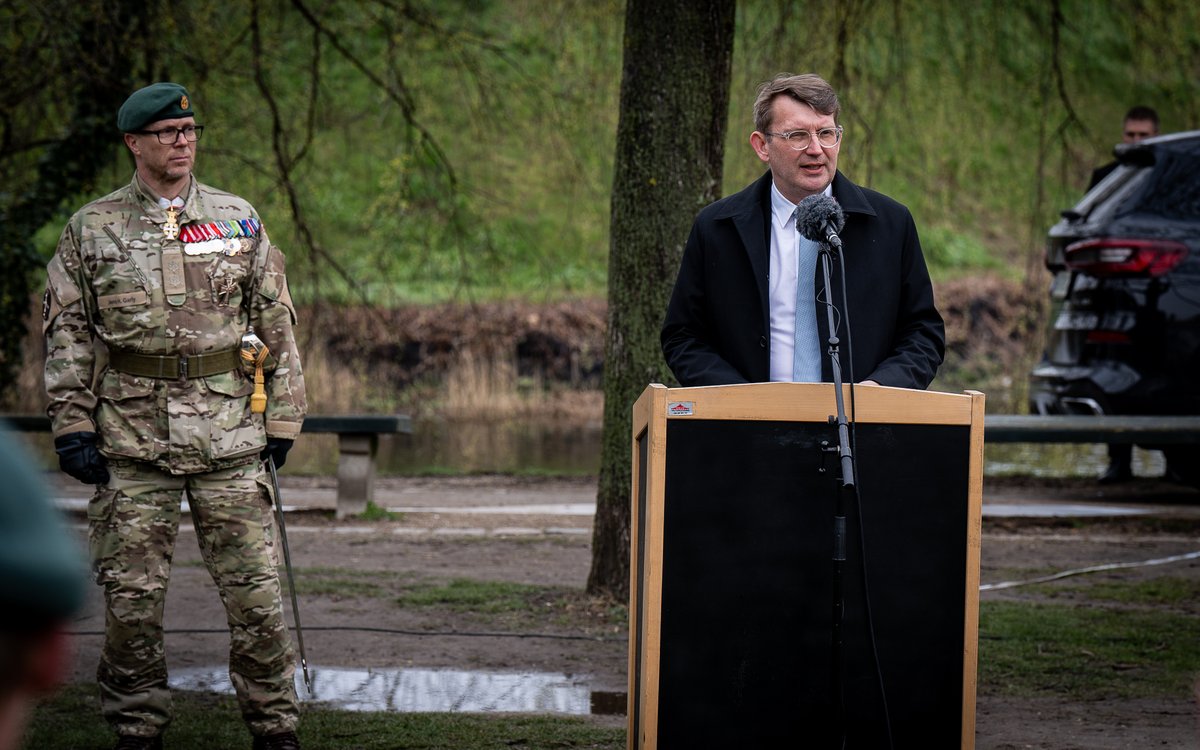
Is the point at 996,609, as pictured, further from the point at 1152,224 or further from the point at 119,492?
the point at 119,492

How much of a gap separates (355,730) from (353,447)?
18.8 ft

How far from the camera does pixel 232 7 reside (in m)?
13.4

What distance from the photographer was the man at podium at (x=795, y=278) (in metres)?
4.22

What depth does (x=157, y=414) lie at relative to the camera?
5.09 m

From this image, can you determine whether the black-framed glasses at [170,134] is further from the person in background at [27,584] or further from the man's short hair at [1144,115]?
the man's short hair at [1144,115]

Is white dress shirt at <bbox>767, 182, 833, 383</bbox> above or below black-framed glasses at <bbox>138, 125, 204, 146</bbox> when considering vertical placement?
below

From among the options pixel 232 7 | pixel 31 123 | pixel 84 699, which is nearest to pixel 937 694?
pixel 84 699

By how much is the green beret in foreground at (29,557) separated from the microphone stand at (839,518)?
2.68 m

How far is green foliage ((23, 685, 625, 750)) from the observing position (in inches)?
207

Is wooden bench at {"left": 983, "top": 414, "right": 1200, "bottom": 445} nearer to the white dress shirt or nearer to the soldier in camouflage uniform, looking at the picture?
the white dress shirt

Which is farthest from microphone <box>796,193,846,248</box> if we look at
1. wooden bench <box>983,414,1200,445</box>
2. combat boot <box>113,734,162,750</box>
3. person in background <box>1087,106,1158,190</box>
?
person in background <box>1087,106,1158,190</box>

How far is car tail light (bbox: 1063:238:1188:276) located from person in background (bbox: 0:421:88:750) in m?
9.51

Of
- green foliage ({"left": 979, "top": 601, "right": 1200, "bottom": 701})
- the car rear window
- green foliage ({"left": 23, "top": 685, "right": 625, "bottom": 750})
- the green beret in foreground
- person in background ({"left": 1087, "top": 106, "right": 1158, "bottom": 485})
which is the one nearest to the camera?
the green beret in foreground

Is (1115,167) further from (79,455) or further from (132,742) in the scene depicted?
(132,742)
